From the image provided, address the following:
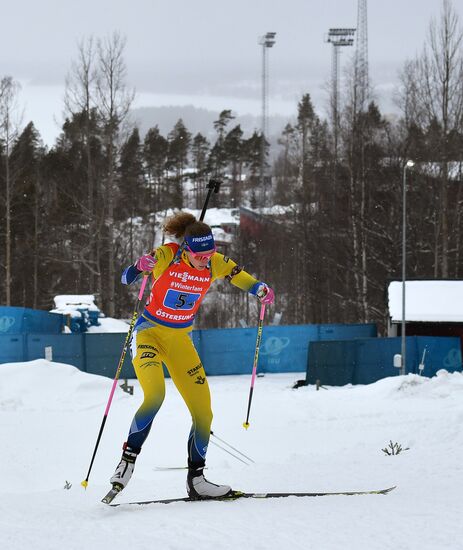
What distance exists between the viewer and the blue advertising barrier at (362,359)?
20531 mm

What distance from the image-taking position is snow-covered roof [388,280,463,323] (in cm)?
2639

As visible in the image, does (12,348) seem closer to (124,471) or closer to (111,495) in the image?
(124,471)

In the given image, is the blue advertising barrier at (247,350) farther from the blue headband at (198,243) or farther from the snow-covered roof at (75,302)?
the blue headband at (198,243)

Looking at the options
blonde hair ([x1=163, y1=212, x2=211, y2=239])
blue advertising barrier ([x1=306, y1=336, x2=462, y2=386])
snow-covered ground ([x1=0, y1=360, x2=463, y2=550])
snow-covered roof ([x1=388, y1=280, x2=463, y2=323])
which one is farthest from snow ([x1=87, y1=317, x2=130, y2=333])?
blonde hair ([x1=163, y1=212, x2=211, y2=239])

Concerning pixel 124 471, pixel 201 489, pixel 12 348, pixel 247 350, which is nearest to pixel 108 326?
pixel 12 348

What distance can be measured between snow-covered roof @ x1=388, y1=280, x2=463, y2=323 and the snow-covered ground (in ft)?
32.6

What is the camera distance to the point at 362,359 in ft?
67.8

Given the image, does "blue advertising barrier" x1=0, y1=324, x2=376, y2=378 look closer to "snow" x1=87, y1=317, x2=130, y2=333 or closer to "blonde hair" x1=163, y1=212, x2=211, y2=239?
"snow" x1=87, y1=317, x2=130, y2=333

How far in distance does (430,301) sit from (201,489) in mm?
22741

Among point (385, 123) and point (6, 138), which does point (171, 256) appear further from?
point (385, 123)

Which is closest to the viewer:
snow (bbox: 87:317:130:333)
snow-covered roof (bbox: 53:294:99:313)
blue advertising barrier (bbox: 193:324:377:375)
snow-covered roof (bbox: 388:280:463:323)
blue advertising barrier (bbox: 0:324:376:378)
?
blue advertising barrier (bbox: 0:324:376:378)

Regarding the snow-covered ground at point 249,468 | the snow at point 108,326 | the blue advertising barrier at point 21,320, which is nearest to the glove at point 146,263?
the snow-covered ground at point 249,468

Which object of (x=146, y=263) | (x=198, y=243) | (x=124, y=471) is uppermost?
(x=198, y=243)

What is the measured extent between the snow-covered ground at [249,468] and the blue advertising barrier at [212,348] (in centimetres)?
539
